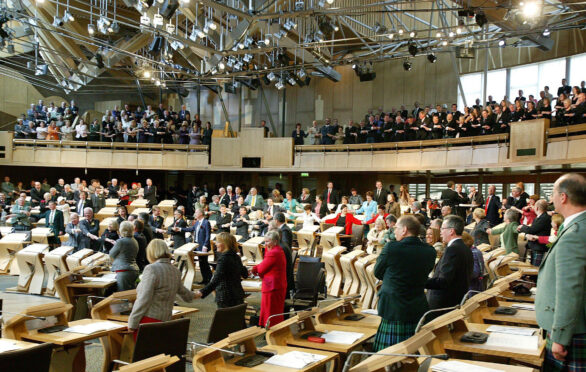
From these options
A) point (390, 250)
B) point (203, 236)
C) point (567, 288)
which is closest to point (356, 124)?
point (203, 236)

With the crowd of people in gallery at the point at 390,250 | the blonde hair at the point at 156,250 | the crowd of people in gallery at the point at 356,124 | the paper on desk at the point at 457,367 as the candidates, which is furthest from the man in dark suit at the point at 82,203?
the paper on desk at the point at 457,367

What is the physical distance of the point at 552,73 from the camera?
17.1 metres

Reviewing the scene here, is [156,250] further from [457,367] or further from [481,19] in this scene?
[481,19]

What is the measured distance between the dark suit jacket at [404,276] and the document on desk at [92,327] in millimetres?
2123

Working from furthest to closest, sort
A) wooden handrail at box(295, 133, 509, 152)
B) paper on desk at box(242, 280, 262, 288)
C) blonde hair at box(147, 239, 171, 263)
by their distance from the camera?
wooden handrail at box(295, 133, 509, 152)
paper on desk at box(242, 280, 262, 288)
blonde hair at box(147, 239, 171, 263)

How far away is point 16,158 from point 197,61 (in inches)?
279

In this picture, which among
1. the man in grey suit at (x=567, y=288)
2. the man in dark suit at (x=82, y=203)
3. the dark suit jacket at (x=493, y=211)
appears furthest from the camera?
the man in dark suit at (x=82, y=203)

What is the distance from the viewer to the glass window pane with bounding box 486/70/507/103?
18531 mm

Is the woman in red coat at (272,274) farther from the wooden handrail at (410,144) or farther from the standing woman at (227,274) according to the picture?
the wooden handrail at (410,144)

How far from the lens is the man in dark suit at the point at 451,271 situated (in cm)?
452

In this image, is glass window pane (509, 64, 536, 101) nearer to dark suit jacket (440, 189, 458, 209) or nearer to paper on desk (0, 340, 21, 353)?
dark suit jacket (440, 189, 458, 209)

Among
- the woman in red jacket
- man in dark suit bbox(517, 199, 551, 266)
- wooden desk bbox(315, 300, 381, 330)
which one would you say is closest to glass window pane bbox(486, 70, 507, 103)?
the woman in red jacket

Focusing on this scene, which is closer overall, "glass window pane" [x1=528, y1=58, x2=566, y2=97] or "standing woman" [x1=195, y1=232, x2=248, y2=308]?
"standing woman" [x1=195, y1=232, x2=248, y2=308]

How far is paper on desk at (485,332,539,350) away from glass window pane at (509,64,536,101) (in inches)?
601
